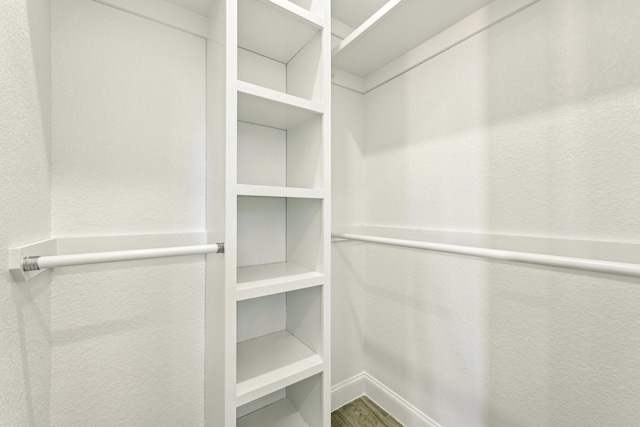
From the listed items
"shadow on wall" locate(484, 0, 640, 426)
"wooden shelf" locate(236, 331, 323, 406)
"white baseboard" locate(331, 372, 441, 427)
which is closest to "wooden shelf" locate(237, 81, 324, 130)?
"shadow on wall" locate(484, 0, 640, 426)

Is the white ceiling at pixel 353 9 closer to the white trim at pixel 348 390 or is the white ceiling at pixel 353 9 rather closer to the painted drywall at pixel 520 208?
the painted drywall at pixel 520 208

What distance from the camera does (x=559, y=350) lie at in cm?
81

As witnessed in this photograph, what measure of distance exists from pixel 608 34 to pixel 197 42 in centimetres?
138

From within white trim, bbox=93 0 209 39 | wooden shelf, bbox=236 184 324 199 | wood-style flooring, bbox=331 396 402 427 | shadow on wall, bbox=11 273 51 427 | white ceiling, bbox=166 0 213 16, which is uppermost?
white ceiling, bbox=166 0 213 16

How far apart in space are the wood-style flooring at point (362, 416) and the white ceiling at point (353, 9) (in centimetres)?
212

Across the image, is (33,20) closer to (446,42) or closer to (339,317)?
(446,42)

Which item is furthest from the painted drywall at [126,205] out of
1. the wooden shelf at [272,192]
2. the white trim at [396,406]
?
the white trim at [396,406]

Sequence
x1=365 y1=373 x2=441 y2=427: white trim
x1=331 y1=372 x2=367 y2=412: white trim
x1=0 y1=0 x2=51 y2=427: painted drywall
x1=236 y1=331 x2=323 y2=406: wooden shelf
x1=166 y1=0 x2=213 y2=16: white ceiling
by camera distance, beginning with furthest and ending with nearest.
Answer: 1. x1=331 y1=372 x2=367 y2=412: white trim
2. x1=365 y1=373 x2=441 y2=427: white trim
3. x1=166 y1=0 x2=213 y2=16: white ceiling
4. x1=236 y1=331 x2=323 y2=406: wooden shelf
5. x1=0 y1=0 x2=51 y2=427: painted drywall

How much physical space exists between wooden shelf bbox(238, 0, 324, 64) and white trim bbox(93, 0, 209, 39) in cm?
16

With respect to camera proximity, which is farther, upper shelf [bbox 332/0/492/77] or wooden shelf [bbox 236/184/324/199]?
upper shelf [bbox 332/0/492/77]

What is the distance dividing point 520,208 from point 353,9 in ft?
4.01

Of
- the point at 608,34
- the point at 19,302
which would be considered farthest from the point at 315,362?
the point at 608,34

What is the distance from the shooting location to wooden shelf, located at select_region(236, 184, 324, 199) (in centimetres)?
78

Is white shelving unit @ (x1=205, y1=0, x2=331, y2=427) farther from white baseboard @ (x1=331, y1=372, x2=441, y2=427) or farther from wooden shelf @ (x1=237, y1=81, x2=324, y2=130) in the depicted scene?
white baseboard @ (x1=331, y1=372, x2=441, y2=427)
